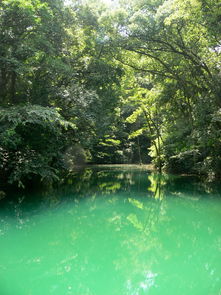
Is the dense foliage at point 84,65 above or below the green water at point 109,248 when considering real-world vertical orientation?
A: above

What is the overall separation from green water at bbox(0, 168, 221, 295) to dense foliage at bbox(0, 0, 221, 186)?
2.13m

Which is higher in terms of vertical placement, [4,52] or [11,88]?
[4,52]

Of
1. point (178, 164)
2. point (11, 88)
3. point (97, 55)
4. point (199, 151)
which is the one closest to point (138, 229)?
point (11, 88)

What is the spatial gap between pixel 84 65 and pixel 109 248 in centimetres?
920

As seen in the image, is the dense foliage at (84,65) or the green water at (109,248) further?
the dense foliage at (84,65)

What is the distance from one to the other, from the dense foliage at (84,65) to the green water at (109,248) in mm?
2134

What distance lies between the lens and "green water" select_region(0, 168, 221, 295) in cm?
327

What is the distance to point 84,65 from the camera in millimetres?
11977

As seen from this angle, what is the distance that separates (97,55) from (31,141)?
17.7 feet

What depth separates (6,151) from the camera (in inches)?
353

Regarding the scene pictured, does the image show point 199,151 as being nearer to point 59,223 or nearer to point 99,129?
point 99,129

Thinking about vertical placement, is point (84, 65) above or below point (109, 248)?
above

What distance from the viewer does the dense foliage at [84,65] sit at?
862 cm

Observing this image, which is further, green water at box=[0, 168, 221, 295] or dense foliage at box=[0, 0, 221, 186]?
dense foliage at box=[0, 0, 221, 186]
